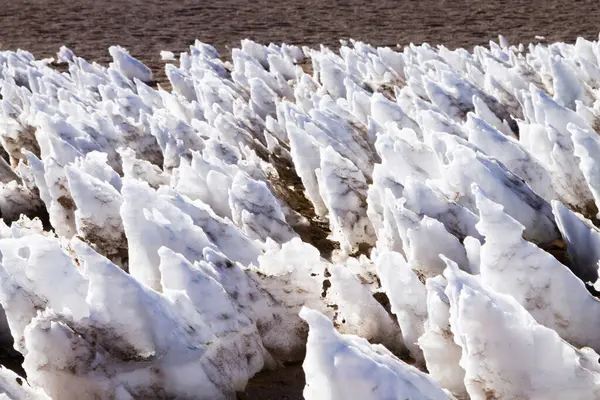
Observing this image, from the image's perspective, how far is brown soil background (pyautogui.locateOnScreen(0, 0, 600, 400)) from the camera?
10062mm

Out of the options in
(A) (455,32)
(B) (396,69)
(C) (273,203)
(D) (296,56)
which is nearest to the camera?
(C) (273,203)

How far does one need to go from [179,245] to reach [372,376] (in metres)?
0.91

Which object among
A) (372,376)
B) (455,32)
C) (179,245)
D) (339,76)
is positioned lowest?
(372,376)

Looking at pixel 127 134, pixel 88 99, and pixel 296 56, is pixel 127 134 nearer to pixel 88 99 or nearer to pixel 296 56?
pixel 88 99

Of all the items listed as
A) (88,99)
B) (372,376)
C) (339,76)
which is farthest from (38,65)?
(372,376)

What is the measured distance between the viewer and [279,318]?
2.22 metres

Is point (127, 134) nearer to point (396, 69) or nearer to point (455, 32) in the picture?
point (396, 69)

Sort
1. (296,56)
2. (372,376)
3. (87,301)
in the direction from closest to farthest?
(372,376), (87,301), (296,56)

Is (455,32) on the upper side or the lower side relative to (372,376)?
upper

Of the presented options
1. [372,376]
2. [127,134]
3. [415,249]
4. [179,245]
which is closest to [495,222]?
[415,249]

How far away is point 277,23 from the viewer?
462 inches

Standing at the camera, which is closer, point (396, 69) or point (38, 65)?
point (396, 69)

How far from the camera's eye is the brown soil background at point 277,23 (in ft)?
33.0

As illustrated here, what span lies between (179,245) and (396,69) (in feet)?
12.0
